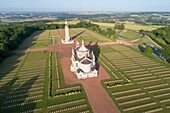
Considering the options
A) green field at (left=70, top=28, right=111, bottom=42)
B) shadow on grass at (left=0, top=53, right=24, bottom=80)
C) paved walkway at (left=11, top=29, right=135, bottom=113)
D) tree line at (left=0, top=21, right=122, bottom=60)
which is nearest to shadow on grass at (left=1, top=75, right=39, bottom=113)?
shadow on grass at (left=0, top=53, right=24, bottom=80)

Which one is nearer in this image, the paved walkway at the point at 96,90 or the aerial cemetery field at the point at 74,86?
the paved walkway at the point at 96,90

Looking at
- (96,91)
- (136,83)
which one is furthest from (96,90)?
(136,83)

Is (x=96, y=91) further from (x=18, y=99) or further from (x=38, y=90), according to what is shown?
(x=18, y=99)

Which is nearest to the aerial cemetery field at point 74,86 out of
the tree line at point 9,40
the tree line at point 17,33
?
the tree line at point 9,40

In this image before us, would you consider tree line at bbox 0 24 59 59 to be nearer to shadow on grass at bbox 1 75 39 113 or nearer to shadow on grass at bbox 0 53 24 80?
shadow on grass at bbox 0 53 24 80

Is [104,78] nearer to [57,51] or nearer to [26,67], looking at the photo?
[26,67]

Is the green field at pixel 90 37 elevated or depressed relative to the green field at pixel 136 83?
elevated

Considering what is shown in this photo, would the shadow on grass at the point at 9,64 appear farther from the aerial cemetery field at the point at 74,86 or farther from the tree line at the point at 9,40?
the tree line at the point at 9,40

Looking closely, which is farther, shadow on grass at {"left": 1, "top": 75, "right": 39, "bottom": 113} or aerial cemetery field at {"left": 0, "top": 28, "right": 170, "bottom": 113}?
aerial cemetery field at {"left": 0, "top": 28, "right": 170, "bottom": 113}

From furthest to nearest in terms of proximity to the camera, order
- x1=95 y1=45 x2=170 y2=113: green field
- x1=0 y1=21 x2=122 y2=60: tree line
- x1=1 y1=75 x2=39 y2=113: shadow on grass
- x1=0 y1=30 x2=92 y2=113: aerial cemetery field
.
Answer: x1=0 y1=21 x2=122 y2=60: tree line → x1=95 y1=45 x2=170 y2=113: green field → x1=0 y1=30 x2=92 y2=113: aerial cemetery field → x1=1 y1=75 x2=39 y2=113: shadow on grass
